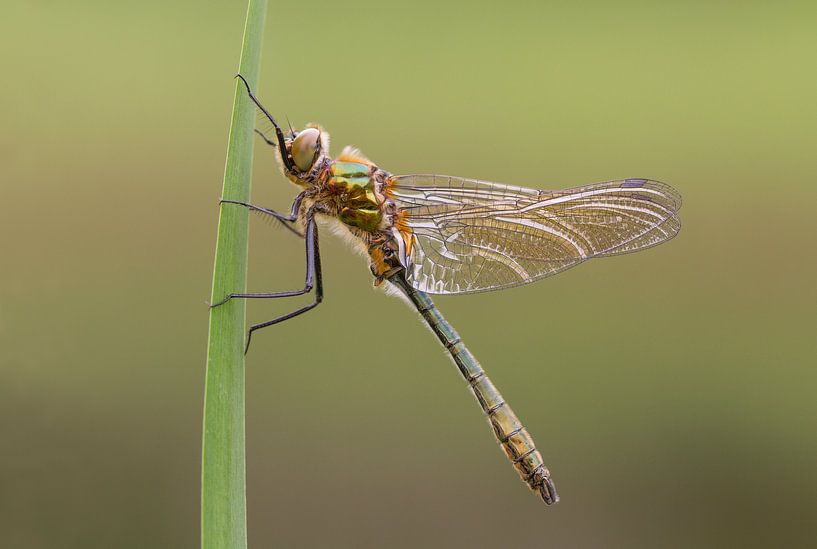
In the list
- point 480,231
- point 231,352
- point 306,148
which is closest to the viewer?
point 231,352

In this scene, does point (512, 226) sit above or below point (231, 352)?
above

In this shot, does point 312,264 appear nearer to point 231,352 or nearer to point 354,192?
point 354,192

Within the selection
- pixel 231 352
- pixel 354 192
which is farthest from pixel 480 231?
pixel 231 352

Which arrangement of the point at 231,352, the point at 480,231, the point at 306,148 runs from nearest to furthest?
the point at 231,352 → the point at 306,148 → the point at 480,231

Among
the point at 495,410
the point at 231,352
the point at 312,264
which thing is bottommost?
the point at 231,352

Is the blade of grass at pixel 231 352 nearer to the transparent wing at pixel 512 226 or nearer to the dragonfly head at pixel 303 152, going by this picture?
the dragonfly head at pixel 303 152

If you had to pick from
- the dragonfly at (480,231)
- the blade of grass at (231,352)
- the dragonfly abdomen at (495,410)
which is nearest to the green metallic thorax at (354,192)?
the dragonfly at (480,231)

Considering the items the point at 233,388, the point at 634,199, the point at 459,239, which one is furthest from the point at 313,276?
the point at 634,199

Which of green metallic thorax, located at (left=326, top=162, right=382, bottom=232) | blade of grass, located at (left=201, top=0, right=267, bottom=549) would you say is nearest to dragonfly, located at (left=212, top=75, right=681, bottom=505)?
green metallic thorax, located at (left=326, top=162, right=382, bottom=232)
